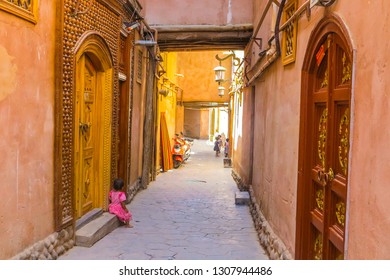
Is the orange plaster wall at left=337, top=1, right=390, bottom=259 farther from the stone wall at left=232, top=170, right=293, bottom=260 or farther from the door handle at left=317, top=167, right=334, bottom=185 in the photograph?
the stone wall at left=232, top=170, right=293, bottom=260

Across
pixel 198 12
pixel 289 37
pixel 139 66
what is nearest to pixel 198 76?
pixel 198 12

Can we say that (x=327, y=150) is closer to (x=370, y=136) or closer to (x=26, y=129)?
(x=370, y=136)

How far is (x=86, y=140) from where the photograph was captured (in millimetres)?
6641

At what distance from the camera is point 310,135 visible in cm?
399

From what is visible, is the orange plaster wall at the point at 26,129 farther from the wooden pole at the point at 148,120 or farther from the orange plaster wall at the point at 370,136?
the wooden pole at the point at 148,120

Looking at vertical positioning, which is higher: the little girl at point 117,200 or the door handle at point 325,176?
the door handle at point 325,176

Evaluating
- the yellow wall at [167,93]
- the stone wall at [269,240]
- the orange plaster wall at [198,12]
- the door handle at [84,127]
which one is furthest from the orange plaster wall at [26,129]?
the yellow wall at [167,93]

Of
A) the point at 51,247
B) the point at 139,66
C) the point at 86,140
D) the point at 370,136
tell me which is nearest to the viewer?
the point at 370,136

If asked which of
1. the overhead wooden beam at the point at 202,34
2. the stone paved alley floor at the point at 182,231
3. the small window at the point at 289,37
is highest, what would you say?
the overhead wooden beam at the point at 202,34

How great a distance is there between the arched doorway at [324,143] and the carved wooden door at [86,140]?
3219mm

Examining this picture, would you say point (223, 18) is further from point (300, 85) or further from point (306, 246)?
point (306, 246)

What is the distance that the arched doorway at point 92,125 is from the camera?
618 centimetres

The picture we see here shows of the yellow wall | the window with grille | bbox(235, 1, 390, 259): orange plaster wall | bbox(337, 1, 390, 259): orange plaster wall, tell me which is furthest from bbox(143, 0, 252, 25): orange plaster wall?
bbox(337, 1, 390, 259): orange plaster wall

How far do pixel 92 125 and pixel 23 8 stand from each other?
9.44ft
